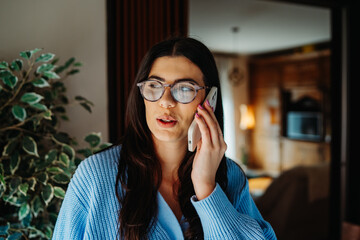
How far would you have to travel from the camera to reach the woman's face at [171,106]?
105 centimetres

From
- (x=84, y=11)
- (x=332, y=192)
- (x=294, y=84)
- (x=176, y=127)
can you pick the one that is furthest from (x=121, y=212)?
(x=294, y=84)

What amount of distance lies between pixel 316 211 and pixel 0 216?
308cm

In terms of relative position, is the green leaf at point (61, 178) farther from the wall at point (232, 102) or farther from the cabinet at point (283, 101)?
the wall at point (232, 102)

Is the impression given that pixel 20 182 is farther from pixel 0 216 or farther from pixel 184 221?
pixel 184 221

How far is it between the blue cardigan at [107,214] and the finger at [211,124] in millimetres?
144

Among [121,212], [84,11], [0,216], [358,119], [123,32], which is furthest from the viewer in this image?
[358,119]

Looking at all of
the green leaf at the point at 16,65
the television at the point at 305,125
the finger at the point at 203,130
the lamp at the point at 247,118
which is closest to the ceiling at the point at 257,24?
the lamp at the point at 247,118

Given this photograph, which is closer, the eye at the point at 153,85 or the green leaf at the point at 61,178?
the eye at the point at 153,85

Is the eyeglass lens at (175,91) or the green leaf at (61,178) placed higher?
the eyeglass lens at (175,91)

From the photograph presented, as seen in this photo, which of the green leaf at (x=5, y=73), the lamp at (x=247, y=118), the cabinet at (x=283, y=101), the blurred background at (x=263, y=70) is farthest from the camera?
the lamp at (x=247, y=118)

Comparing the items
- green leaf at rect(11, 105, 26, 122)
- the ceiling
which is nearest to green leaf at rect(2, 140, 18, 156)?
green leaf at rect(11, 105, 26, 122)

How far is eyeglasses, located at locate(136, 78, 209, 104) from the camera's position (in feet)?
3.43

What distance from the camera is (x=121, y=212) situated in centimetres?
104

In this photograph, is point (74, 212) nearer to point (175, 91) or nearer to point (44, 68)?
point (175, 91)
